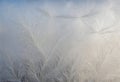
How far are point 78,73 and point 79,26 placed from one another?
0.62 feet

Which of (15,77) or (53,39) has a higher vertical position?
(53,39)

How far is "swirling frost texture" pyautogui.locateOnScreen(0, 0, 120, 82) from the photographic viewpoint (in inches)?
27.4

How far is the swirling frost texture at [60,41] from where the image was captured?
697mm

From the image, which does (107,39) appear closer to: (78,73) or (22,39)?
(78,73)

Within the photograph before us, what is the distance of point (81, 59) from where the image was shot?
724 millimetres

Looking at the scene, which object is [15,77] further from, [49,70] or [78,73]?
[78,73]

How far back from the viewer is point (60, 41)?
0.71 metres

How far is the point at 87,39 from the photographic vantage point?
0.71m

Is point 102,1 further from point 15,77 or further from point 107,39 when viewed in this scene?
point 15,77

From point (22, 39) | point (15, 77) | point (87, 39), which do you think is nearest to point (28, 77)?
point (15, 77)

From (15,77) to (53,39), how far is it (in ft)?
0.73

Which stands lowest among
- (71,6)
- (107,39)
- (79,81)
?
(79,81)

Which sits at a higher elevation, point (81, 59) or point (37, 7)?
point (37, 7)

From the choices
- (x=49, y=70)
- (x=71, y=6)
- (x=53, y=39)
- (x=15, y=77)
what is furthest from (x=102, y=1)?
(x=15, y=77)
